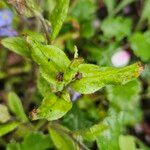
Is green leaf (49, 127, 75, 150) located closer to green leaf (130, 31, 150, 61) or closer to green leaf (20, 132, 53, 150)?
green leaf (20, 132, 53, 150)

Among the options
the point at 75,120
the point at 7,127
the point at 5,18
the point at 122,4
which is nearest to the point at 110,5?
the point at 122,4

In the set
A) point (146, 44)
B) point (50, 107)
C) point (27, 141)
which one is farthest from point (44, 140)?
point (146, 44)

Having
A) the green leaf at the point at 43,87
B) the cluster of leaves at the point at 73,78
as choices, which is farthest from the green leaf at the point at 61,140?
the green leaf at the point at 43,87

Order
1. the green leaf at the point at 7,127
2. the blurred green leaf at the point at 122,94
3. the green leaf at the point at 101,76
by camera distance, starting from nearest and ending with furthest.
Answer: the green leaf at the point at 101,76
the green leaf at the point at 7,127
the blurred green leaf at the point at 122,94

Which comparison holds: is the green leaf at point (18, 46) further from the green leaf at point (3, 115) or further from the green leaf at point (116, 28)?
the green leaf at point (116, 28)

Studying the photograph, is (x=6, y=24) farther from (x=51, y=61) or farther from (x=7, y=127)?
(x=51, y=61)

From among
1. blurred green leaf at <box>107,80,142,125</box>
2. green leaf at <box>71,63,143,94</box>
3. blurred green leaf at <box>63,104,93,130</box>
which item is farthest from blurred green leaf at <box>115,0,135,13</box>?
green leaf at <box>71,63,143,94</box>

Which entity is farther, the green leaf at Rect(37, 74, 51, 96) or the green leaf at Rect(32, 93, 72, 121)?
the green leaf at Rect(37, 74, 51, 96)
